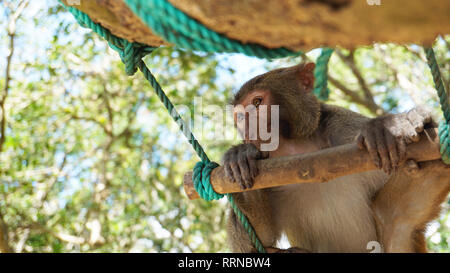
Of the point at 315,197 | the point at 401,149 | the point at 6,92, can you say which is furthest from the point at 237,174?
the point at 6,92

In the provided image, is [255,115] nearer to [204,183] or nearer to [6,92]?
[204,183]

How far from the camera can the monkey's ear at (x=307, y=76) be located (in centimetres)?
467

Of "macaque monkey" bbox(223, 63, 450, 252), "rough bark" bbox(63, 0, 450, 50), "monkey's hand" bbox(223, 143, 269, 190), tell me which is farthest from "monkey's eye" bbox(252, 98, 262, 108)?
"rough bark" bbox(63, 0, 450, 50)

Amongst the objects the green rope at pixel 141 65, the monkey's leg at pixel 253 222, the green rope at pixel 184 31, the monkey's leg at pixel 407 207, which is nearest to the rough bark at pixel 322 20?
the green rope at pixel 184 31

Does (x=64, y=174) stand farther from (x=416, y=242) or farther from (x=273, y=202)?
(x=416, y=242)

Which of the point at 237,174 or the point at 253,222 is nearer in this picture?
the point at 237,174

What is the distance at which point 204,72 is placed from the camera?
874 centimetres

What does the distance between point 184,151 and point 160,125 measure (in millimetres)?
862

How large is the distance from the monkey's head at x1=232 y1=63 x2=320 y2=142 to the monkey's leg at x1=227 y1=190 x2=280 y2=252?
1.92 feet

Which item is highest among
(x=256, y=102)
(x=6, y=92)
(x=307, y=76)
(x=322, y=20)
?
(x=6, y=92)

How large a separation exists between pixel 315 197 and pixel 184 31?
10.2 feet

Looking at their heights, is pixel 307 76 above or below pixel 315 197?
above

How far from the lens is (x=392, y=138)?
273 cm
